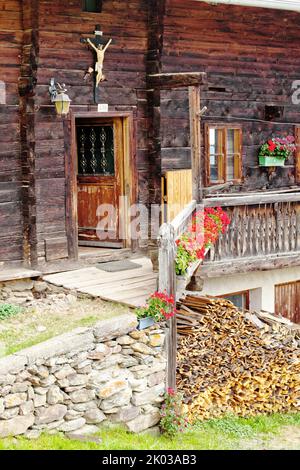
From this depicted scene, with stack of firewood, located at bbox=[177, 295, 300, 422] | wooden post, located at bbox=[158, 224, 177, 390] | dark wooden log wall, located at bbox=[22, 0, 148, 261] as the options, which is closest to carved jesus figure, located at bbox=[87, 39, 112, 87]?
dark wooden log wall, located at bbox=[22, 0, 148, 261]

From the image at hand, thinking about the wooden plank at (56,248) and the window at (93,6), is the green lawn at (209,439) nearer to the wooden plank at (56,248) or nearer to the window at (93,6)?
the wooden plank at (56,248)

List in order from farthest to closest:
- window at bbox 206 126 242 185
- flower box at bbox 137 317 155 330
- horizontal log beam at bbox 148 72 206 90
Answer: window at bbox 206 126 242 185 → horizontal log beam at bbox 148 72 206 90 → flower box at bbox 137 317 155 330

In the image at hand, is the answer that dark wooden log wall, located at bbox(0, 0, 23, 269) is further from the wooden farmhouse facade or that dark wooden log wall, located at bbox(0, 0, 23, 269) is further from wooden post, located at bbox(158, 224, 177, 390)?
wooden post, located at bbox(158, 224, 177, 390)

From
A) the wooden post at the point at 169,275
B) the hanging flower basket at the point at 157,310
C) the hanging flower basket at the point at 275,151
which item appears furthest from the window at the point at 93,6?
the hanging flower basket at the point at 157,310

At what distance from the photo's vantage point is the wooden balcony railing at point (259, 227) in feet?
39.2

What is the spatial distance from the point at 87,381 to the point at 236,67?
7.01m

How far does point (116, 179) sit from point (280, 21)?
4.24m

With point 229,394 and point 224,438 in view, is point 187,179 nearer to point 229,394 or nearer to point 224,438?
point 229,394

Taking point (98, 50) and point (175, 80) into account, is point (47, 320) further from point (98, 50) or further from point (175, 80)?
point (98, 50)

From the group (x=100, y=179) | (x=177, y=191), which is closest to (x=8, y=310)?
(x=177, y=191)

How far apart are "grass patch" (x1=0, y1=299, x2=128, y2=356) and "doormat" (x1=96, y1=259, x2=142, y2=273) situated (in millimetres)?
1411

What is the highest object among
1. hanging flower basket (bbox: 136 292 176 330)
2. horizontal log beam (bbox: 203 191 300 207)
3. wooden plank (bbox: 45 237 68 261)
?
horizontal log beam (bbox: 203 191 300 207)

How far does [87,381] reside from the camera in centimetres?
945

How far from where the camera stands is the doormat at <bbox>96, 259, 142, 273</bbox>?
41.1 ft
